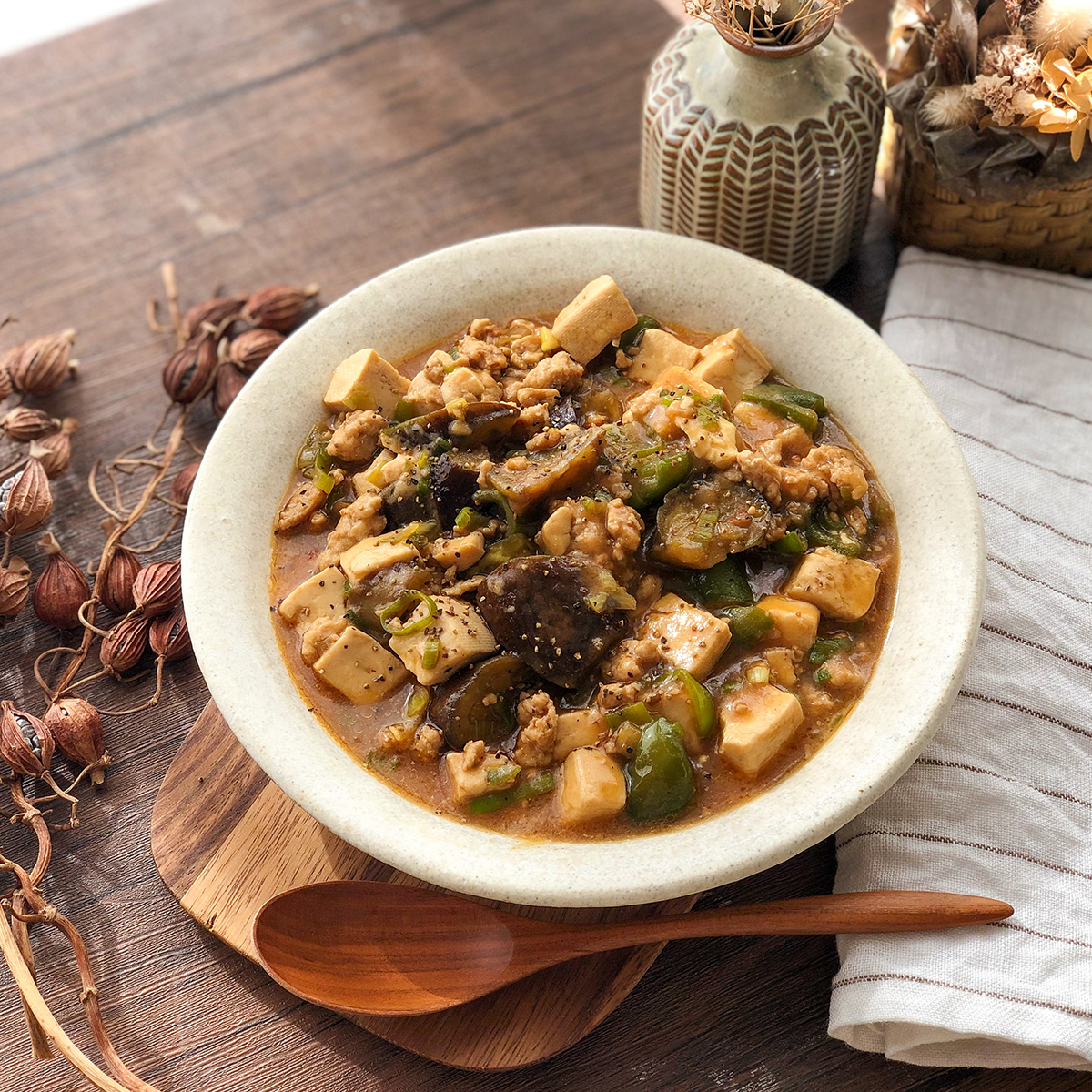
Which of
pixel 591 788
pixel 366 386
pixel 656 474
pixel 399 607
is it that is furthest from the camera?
pixel 366 386

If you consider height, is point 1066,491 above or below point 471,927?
above

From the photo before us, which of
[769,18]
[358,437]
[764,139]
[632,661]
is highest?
[769,18]

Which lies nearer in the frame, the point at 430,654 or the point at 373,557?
the point at 430,654

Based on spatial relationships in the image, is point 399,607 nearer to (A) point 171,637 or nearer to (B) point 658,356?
(A) point 171,637

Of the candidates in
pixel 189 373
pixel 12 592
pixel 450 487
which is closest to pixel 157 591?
pixel 12 592

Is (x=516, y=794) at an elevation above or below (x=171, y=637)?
above

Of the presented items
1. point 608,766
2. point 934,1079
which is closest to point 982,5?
point 608,766

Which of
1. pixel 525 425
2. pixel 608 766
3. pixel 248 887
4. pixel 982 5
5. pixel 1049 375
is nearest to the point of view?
pixel 608 766

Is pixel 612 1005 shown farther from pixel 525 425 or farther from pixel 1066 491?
pixel 1066 491
